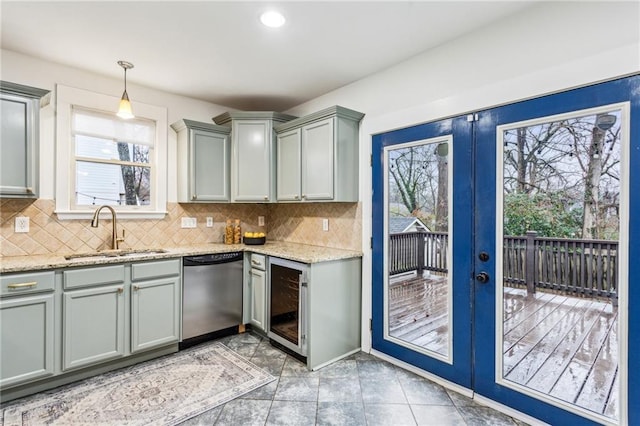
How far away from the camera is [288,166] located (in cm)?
346

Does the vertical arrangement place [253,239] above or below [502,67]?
below

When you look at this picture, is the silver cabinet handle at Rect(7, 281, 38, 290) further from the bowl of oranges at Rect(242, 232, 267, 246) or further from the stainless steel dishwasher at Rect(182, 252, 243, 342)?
the bowl of oranges at Rect(242, 232, 267, 246)

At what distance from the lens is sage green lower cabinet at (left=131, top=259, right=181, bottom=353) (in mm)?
2709

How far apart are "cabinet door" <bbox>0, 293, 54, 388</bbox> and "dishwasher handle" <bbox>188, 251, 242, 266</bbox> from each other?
3.34 ft

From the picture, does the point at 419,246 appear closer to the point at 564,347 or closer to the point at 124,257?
the point at 564,347

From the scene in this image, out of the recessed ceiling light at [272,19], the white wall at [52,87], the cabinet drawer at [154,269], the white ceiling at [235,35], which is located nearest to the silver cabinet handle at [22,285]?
the cabinet drawer at [154,269]

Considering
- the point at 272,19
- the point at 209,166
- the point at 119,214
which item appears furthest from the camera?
the point at 209,166

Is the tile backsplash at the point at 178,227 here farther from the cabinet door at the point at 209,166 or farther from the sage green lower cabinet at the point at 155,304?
the sage green lower cabinet at the point at 155,304

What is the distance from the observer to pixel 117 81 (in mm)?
Answer: 3172

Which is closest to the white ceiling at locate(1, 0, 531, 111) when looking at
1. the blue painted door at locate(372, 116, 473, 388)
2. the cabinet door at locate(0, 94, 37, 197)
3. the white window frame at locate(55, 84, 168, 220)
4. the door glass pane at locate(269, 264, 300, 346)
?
the white window frame at locate(55, 84, 168, 220)

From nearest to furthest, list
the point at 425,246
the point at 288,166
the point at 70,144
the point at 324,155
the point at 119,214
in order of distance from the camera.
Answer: the point at 425,246, the point at 70,144, the point at 324,155, the point at 119,214, the point at 288,166

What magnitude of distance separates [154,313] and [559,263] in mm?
3108

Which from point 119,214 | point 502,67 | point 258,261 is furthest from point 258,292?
point 502,67

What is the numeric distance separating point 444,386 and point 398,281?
2.79ft
